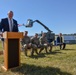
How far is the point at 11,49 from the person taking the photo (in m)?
6.10

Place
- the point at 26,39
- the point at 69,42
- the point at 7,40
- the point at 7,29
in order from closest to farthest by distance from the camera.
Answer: the point at 7,40 < the point at 7,29 < the point at 26,39 < the point at 69,42

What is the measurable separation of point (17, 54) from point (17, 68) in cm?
41

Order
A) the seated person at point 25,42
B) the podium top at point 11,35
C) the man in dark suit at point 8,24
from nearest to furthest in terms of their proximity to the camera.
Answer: the podium top at point 11,35
the man in dark suit at point 8,24
the seated person at point 25,42

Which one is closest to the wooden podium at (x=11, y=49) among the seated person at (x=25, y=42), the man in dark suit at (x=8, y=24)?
the man in dark suit at (x=8, y=24)

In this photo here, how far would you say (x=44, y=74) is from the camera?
17.7 feet

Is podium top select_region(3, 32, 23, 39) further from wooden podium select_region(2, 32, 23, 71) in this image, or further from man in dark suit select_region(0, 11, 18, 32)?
man in dark suit select_region(0, 11, 18, 32)

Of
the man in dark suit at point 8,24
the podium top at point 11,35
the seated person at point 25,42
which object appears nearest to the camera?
the podium top at point 11,35

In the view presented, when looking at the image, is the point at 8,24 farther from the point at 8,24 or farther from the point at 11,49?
the point at 11,49

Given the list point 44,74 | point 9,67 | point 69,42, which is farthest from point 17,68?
point 69,42

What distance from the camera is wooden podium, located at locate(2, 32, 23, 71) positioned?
5.99 m

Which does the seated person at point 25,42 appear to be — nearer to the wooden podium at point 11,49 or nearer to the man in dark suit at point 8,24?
the man in dark suit at point 8,24

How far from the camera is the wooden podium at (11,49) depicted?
19.6 ft

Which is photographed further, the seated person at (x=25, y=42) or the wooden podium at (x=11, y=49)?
the seated person at (x=25, y=42)

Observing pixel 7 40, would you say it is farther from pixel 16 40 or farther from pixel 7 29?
pixel 7 29
